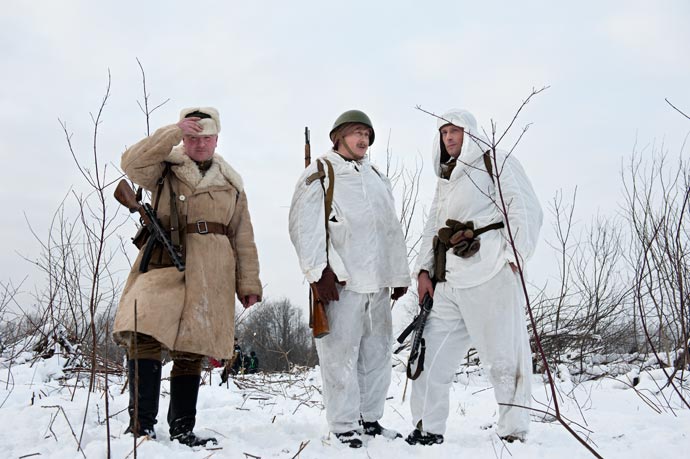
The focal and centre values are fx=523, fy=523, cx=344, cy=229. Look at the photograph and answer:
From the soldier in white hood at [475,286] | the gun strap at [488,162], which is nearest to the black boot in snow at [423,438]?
the soldier in white hood at [475,286]

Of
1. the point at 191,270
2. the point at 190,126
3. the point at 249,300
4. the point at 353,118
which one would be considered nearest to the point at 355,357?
the point at 249,300

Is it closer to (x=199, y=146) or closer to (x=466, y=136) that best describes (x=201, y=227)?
(x=199, y=146)

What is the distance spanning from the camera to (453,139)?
11.4 feet

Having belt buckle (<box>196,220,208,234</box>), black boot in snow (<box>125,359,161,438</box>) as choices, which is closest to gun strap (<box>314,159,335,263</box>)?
belt buckle (<box>196,220,208,234</box>)

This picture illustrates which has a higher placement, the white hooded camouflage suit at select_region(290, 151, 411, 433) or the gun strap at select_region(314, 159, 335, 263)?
the gun strap at select_region(314, 159, 335, 263)

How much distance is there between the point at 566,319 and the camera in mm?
7199

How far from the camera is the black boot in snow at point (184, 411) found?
2803 mm

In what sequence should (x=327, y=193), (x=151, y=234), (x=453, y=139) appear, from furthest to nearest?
(x=453, y=139) < (x=327, y=193) < (x=151, y=234)

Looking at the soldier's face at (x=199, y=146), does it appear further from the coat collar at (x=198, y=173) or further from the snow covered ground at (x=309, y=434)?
the snow covered ground at (x=309, y=434)

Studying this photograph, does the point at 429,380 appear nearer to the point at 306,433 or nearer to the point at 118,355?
the point at 306,433

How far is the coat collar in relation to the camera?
3.16 metres

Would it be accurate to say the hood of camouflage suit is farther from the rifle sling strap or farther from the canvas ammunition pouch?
the rifle sling strap

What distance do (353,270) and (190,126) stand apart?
132 cm

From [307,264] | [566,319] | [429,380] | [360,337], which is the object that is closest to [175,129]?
[307,264]
